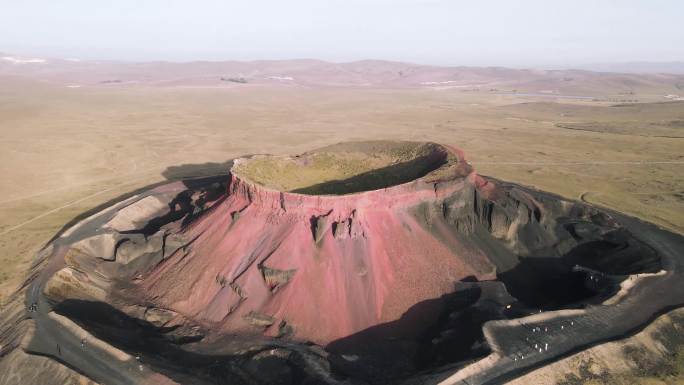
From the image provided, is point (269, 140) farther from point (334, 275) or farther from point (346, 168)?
point (334, 275)

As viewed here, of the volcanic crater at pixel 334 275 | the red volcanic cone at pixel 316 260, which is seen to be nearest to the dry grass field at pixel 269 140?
the volcanic crater at pixel 334 275

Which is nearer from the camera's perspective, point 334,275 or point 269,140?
point 334,275

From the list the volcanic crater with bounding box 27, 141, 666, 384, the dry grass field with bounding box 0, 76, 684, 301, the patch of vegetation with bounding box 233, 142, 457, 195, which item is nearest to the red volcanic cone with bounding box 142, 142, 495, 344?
the volcanic crater with bounding box 27, 141, 666, 384

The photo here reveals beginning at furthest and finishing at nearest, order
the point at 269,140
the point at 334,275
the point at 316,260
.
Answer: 1. the point at 269,140
2. the point at 316,260
3. the point at 334,275

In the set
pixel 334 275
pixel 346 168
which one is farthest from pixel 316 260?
pixel 346 168

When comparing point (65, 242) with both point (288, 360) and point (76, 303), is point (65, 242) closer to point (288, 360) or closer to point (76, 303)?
point (76, 303)

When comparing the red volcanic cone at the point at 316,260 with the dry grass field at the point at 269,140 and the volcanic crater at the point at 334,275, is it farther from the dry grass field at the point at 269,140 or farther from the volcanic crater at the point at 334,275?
the dry grass field at the point at 269,140

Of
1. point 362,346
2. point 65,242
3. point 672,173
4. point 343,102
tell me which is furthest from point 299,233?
point 343,102
